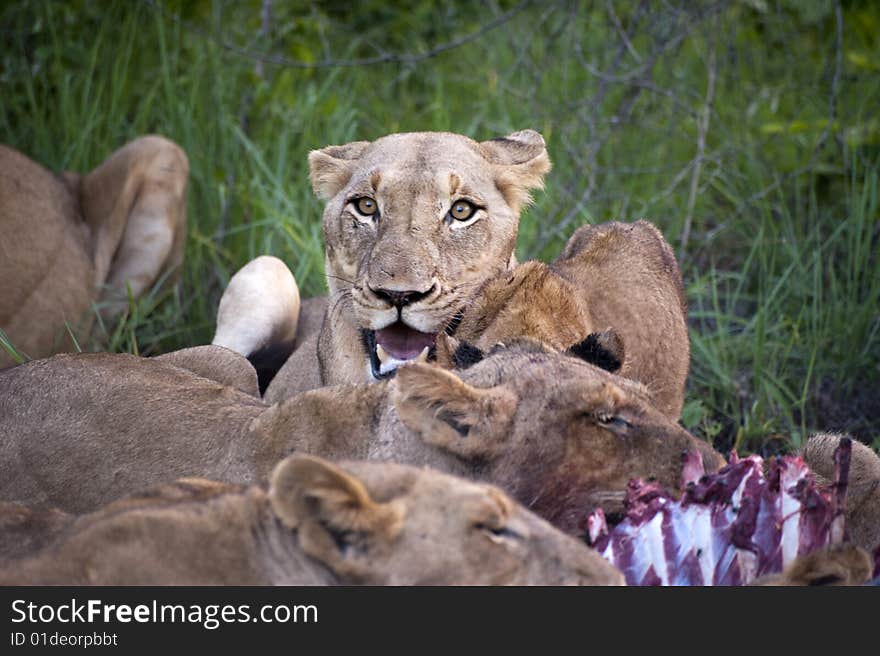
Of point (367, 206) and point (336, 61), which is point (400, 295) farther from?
point (336, 61)

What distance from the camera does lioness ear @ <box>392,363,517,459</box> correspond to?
3018 mm

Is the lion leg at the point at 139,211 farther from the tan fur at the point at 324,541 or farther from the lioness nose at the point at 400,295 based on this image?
the tan fur at the point at 324,541

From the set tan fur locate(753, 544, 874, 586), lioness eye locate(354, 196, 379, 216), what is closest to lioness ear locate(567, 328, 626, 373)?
tan fur locate(753, 544, 874, 586)

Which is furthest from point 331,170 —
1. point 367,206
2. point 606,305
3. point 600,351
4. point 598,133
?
point 598,133

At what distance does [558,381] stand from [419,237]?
1.32 metres

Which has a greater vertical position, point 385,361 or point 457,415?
point 457,415

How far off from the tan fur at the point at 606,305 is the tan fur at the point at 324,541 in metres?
1.03

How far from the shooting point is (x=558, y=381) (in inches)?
124

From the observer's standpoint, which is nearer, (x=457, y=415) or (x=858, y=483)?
(x=457, y=415)

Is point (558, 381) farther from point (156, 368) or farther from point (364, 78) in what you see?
point (364, 78)

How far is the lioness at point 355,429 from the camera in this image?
3.05 metres

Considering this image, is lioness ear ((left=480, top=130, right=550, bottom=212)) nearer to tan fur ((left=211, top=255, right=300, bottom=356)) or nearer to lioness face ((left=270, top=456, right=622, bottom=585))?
tan fur ((left=211, top=255, right=300, bottom=356))

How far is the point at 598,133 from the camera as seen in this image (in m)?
7.20

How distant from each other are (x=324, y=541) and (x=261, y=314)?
10.6 feet
